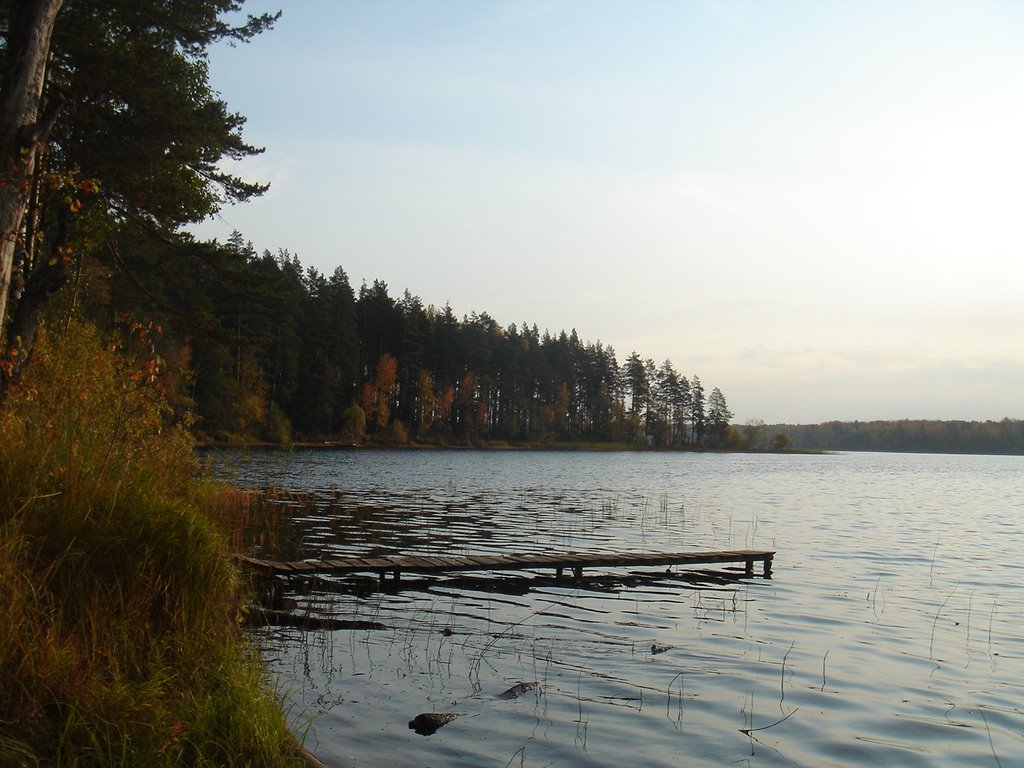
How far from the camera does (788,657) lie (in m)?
10.2

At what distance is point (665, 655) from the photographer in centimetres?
998

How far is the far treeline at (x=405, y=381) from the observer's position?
71.5 meters

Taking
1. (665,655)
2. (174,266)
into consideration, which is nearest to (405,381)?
(174,266)

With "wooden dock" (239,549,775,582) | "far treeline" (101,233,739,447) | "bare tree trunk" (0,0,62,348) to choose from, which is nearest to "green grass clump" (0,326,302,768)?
"bare tree trunk" (0,0,62,348)

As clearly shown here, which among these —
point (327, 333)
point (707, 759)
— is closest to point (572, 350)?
point (327, 333)

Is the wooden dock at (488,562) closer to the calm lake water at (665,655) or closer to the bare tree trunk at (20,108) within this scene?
the calm lake water at (665,655)

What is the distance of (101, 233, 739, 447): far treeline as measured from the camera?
7150 centimetres

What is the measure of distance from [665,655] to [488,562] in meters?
5.25

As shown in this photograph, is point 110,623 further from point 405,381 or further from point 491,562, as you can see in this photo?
point 405,381

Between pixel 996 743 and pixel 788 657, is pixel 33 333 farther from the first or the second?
pixel 996 743

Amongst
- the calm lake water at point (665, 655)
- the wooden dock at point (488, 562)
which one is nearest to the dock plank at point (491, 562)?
the wooden dock at point (488, 562)

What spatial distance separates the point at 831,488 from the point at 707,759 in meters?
43.2

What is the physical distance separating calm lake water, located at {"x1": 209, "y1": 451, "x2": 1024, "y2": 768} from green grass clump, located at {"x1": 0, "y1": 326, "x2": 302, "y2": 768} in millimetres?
1272

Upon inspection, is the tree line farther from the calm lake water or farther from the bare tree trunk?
the calm lake water
